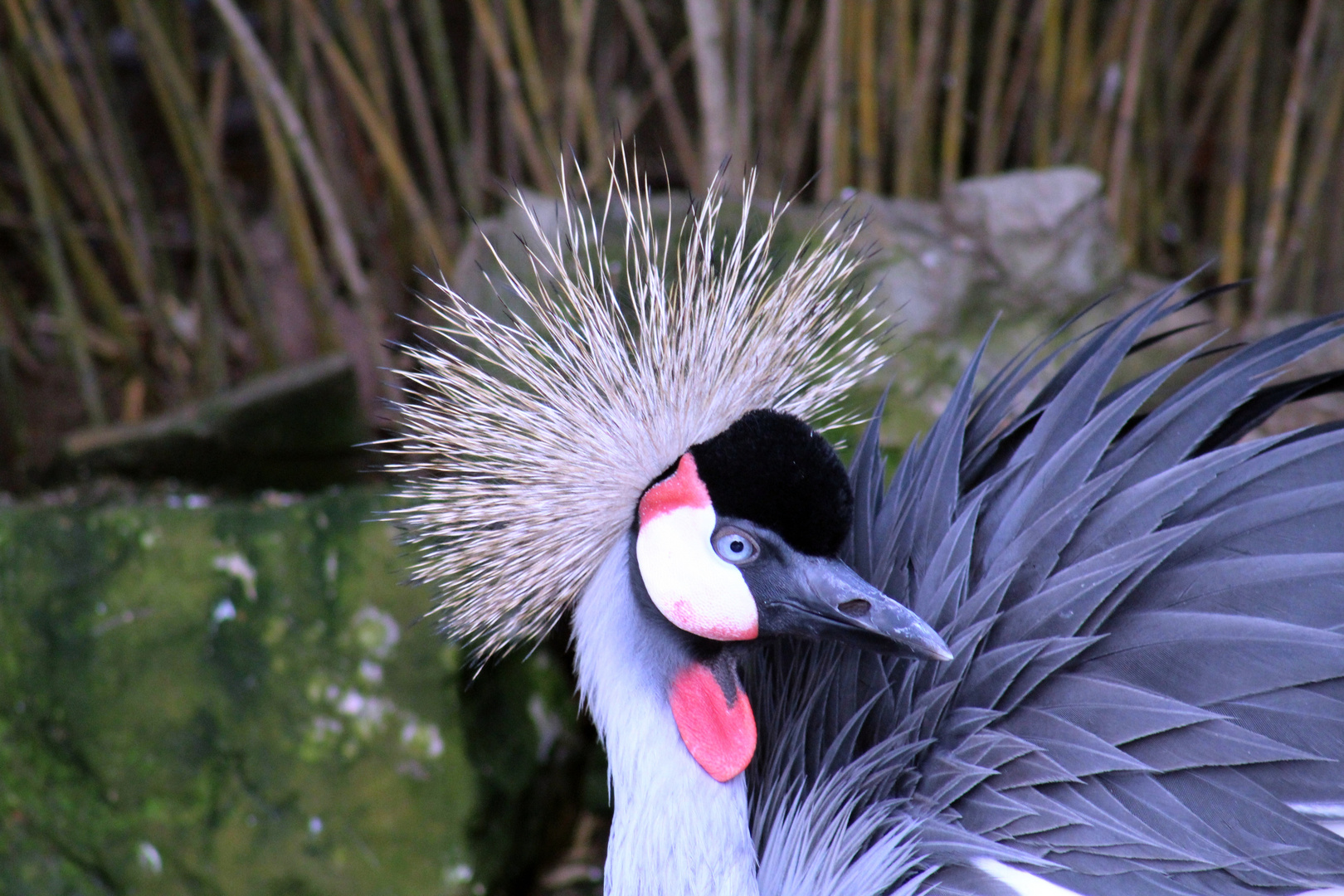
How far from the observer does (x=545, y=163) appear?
6.23ft

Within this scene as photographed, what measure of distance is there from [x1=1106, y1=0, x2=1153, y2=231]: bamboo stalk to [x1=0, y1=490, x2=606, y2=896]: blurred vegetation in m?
1.31

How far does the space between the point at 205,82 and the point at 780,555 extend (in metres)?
2.07

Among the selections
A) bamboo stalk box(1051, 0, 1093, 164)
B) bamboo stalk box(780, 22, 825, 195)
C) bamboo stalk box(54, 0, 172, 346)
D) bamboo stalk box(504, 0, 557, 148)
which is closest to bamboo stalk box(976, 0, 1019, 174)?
bamboo stalk box(1051, 0, 1093, 164)

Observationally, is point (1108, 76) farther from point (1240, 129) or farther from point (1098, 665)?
point (1098, 665)

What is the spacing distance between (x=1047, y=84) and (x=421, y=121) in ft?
3.65

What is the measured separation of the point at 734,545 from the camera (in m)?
0.88

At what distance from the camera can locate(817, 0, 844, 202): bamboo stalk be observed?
65.5 inches

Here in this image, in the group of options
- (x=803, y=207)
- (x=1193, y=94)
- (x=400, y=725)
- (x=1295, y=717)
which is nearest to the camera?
(x=1295, y=717)

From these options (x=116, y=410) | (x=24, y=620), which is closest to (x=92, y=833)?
(x=24, y=620)

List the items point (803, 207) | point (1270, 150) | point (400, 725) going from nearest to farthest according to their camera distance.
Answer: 1. point (400, 725)
2. point (803, 207)
3. point (1270, 150)

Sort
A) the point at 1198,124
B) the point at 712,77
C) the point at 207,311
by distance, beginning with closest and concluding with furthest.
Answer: the point at 712,77 < the point at 207,311 < the point at 1198,124

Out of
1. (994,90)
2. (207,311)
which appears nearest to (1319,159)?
(994,90)

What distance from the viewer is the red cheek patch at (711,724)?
0.91m

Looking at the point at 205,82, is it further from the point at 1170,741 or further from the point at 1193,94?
the point at 1170,741
